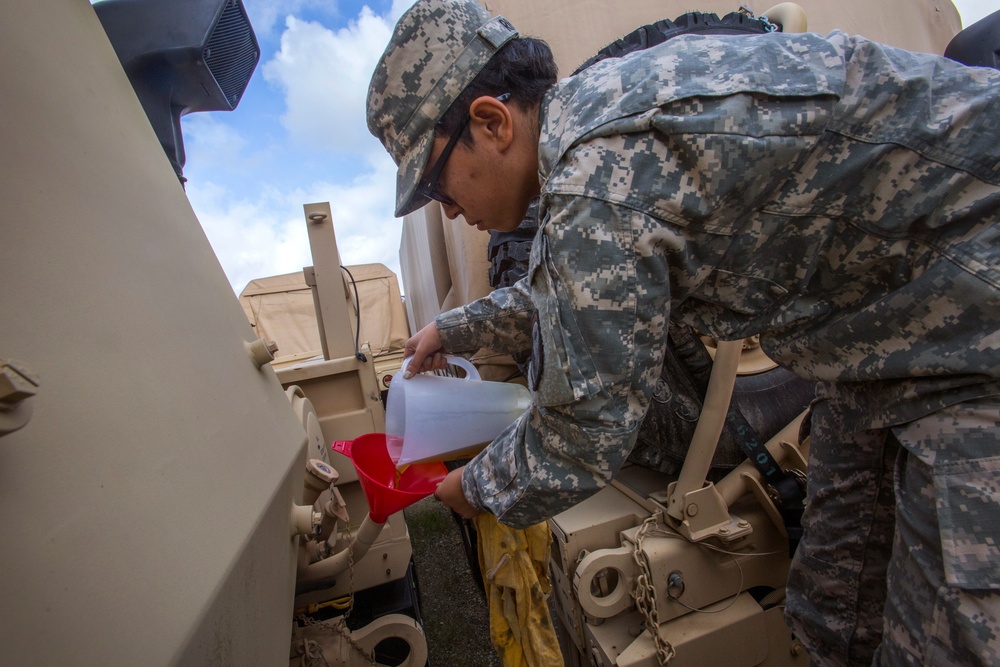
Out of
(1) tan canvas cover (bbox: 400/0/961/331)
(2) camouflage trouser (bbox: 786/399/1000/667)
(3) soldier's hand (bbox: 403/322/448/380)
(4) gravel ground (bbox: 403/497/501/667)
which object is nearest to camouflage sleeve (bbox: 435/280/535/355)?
(3) soldier's hand (bbox: 403/322/448/380)

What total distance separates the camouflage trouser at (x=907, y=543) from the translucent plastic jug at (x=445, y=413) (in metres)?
0.80

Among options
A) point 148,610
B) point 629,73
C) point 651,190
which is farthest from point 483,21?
point 148,610

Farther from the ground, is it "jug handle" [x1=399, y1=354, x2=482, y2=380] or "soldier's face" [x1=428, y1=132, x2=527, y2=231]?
"soldier's face" [x1=428, y1=132, x2=527, y2=231]

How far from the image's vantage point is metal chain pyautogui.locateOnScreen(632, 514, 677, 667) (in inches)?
56.3

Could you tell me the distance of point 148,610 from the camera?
581 millimetres

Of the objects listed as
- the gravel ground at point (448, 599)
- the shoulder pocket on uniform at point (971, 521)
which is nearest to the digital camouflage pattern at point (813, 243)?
the shoulder pocket on uniform at point (971, 521)

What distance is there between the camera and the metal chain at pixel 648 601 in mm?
1429

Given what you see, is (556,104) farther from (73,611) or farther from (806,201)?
(73,611)

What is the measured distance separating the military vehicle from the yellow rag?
120mm

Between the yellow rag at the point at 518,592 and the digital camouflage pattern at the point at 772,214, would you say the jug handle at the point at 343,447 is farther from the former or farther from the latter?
the digital camouflage pattern at the point at 772,214

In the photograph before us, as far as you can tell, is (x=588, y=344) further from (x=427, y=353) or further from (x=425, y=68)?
(x=427, y=353)

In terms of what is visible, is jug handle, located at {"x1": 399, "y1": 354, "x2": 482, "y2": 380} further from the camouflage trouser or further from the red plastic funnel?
the camouflage trouser

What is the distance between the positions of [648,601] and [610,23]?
3090 millimetres

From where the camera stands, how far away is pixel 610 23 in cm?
316
